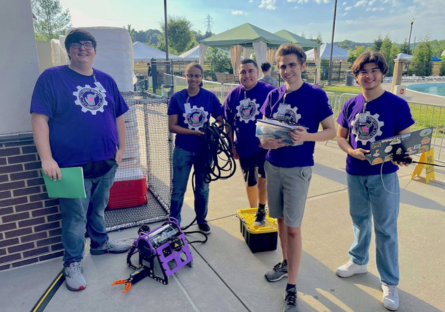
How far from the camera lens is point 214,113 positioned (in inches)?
128

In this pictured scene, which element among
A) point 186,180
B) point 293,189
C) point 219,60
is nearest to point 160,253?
Result: point 186,180

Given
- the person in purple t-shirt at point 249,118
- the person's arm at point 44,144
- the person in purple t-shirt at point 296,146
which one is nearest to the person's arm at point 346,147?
the person in purple t-shirt at point 296,146

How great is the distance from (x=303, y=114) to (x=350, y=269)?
1457 mm

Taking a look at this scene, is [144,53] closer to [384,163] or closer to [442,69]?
[384,163]

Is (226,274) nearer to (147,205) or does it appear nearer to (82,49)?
(147,205)

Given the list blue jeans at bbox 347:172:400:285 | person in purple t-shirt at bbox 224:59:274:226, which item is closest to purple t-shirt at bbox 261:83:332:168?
blue jeans at bbox 347:172:400:285

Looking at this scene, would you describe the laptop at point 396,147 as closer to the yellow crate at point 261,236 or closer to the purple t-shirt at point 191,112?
the yellow crate at point 261,236

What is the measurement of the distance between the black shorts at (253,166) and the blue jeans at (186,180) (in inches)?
18.0

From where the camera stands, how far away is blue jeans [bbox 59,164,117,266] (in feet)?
8.48

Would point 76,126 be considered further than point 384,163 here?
Yes

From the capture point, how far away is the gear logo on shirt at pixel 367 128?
225 cm

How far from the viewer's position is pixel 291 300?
7.52 feet

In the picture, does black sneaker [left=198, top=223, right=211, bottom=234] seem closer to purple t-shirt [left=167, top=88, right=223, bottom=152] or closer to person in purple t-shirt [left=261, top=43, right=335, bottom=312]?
purple t-shirt [left=167, top=88, right=223, bottom=152]

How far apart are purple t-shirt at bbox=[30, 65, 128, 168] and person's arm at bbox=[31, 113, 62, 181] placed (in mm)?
54
